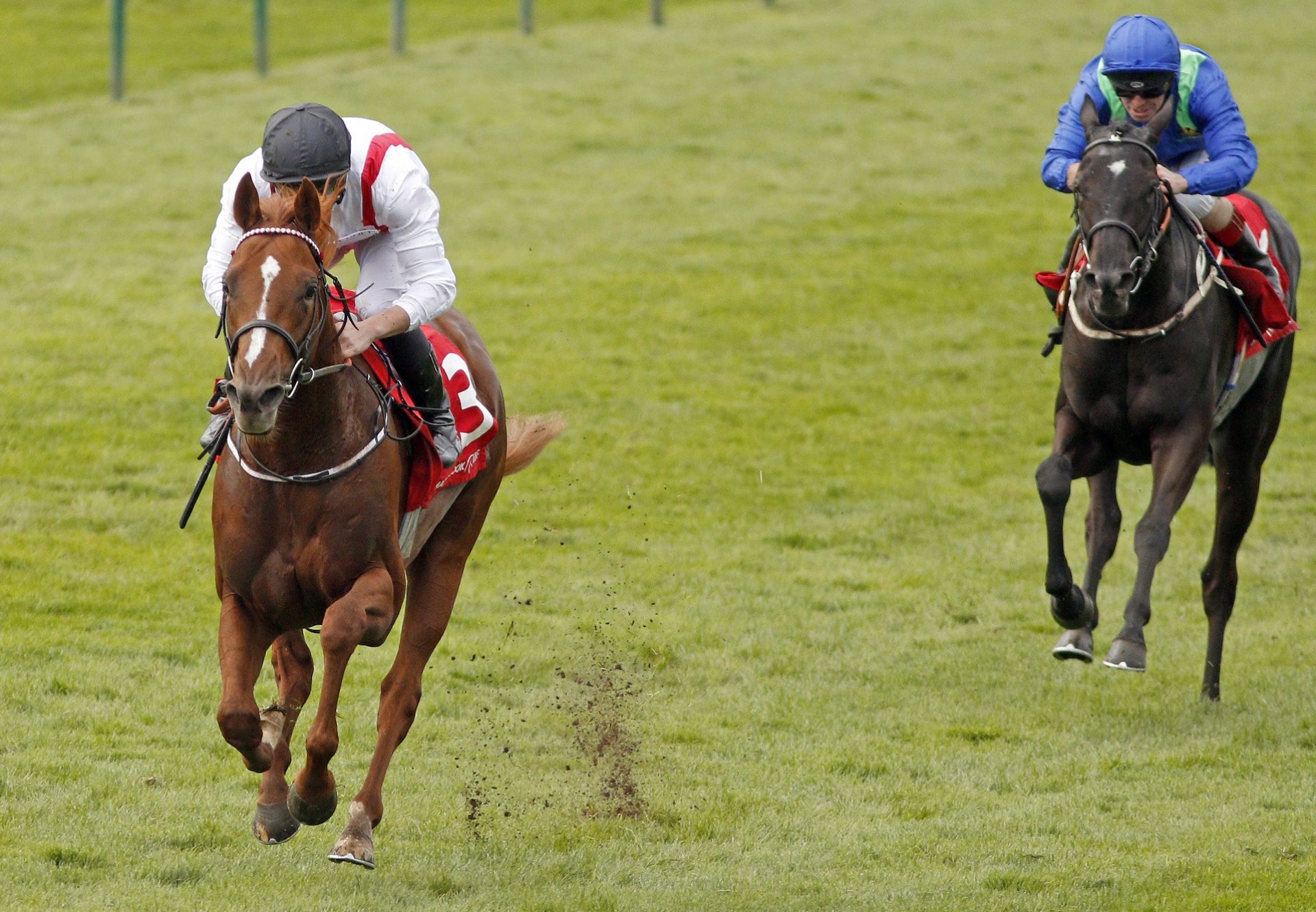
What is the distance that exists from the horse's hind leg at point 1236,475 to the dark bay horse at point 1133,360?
75cm

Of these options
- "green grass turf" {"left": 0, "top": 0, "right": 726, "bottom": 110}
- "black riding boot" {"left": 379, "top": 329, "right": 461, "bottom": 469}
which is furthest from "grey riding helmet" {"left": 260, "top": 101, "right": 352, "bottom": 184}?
"green grass turf" {"left": 0, "top": 0, "right": 726, "bottom": 110}

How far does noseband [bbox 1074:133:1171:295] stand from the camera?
6.54m

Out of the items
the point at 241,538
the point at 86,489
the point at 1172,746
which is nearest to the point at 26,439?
the point at 86,489

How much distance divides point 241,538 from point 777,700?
352cm

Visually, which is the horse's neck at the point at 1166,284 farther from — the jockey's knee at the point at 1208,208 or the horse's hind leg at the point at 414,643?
the horse's hind leg at the point at 414,643

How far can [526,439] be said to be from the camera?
23.1ft

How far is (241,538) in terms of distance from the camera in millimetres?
4973

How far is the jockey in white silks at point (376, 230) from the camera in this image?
197 inches

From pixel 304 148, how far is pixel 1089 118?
11.1 ft

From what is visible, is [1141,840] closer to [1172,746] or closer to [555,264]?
[1172,746]

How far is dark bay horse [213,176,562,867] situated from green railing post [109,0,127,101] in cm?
1607

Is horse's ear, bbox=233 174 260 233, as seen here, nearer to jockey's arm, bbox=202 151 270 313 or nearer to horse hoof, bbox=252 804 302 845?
jockey's arm, bbox=202 151 270 313

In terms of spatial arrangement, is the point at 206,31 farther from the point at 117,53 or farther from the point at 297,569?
the point at 297,569

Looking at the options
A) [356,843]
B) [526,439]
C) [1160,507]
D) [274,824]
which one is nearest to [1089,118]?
[1160,507]
